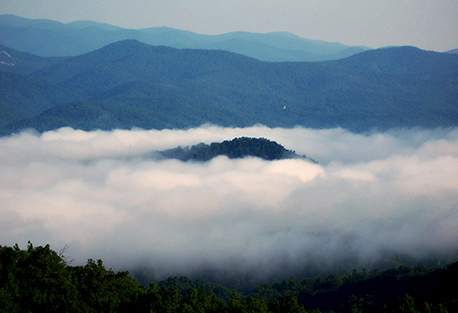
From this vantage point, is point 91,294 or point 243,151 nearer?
point 91,294

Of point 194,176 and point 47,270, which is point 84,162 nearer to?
point 194,176

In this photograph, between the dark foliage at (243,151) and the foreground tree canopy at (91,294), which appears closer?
the foreground tree canopy at (91,294)

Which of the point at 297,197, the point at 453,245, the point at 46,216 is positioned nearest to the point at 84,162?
the point at 46,216

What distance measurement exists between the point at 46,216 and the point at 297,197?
234 feet

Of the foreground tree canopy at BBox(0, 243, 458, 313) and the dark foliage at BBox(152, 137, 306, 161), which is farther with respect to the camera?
the dark foliage at BBox(152, 137, 306, 161)

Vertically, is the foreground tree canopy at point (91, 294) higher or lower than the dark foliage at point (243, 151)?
lower

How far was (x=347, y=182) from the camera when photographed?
171 meters

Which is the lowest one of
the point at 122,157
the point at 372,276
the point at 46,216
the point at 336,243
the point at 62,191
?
the point at 372,276

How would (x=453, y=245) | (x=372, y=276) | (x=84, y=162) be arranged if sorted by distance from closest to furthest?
(x=372, y=276) → (x=453, y=245) → (x=84, y=162)

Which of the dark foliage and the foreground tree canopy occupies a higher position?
the dark foliage

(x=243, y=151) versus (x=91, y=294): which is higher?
(x=243, y=151)

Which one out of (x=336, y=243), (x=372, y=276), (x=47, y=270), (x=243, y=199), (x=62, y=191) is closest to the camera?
(x=47, y=270)

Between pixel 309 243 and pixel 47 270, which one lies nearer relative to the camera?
pixel 47 270

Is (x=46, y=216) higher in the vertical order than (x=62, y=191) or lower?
lower
